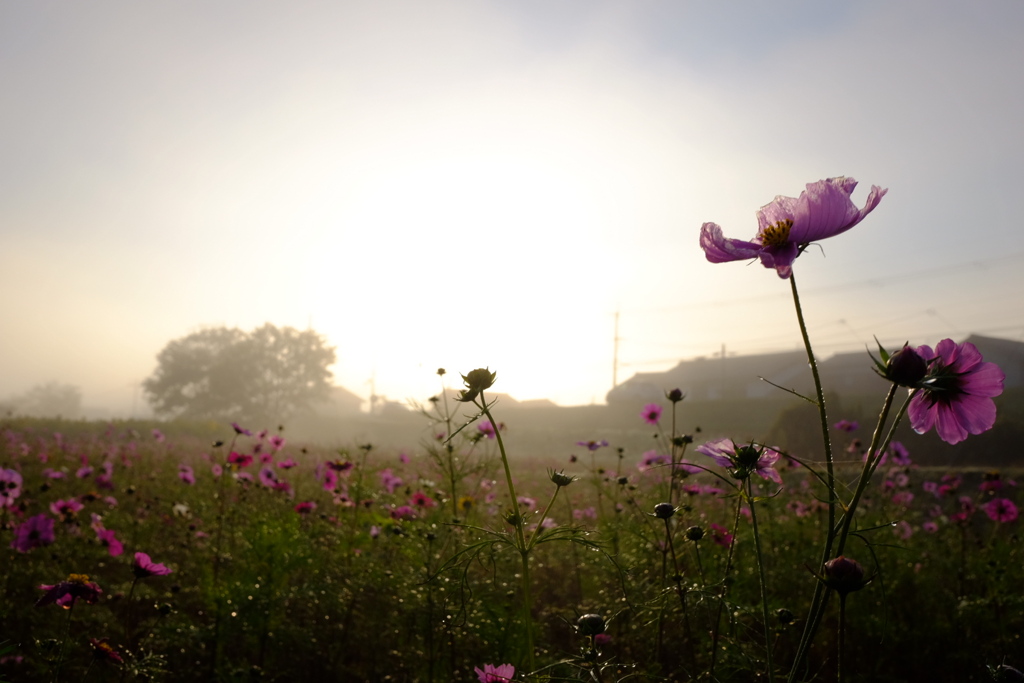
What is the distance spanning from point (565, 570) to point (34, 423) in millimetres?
16899

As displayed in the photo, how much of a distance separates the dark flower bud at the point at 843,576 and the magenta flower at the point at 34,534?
2.66 meters

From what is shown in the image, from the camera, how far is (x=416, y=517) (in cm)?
267

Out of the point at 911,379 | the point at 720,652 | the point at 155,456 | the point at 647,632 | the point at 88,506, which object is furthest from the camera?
the point at 155,456

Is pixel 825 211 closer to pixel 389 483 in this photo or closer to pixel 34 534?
pixel 34 534

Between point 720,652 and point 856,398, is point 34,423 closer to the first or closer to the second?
point 720,652

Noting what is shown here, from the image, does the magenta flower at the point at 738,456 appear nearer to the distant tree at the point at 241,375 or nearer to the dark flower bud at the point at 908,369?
the dark flower bud at the point at 908,369

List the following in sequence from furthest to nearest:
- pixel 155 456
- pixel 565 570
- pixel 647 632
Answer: pixel 155 456
pixel 565 570
pixel 647 632

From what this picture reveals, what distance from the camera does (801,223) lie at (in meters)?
0.99

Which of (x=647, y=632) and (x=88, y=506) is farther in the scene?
(x=88, y=506)

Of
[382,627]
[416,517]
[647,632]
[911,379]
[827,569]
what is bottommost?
[382,627]

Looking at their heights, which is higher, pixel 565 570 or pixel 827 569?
pixel 827 569

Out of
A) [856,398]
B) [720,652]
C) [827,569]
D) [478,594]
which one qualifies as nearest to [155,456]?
[478,594]

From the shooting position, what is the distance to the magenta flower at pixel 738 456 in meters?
0.99

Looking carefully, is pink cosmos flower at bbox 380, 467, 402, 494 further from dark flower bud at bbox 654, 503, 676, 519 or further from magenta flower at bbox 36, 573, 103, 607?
dark flower bud at bbox 654, 503, 676, 519
